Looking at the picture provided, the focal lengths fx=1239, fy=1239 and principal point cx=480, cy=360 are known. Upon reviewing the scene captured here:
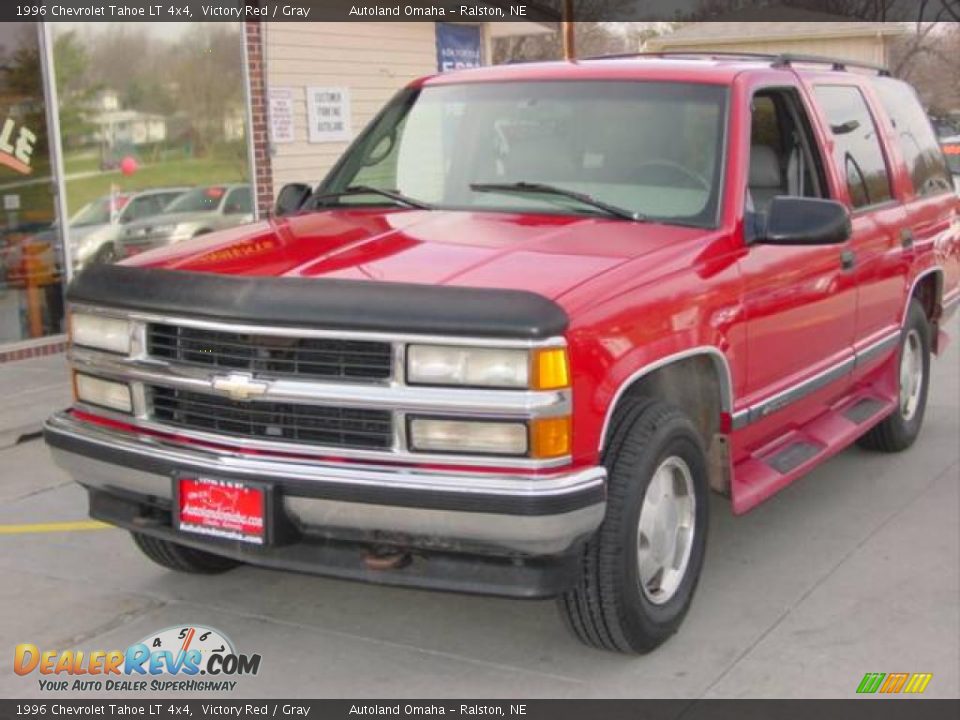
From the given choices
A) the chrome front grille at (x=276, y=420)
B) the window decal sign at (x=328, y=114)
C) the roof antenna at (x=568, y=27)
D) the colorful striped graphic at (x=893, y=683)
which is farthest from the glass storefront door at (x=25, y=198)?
the roof antenna at (x=568, y=27)

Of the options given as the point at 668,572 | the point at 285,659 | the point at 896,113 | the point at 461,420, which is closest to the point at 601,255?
the point at 461,420

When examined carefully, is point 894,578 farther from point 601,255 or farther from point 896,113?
point 896,113

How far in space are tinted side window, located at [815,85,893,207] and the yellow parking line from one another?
3769 millimetres

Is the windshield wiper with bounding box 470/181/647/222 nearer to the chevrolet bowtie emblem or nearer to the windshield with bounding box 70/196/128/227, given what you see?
the chevrolet bowtie emblem

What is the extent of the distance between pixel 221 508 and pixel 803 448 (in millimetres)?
2590

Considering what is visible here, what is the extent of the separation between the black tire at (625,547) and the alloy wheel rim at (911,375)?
2945 millimetres

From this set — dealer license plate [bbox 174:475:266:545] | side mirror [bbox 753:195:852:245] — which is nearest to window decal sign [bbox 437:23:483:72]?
side mirror [bbox 753:195:852:245]

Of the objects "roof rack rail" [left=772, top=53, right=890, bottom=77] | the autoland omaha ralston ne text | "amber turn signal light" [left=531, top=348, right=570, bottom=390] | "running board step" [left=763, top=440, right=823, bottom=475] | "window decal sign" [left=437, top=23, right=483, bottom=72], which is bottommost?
"running board step" [left=763, top=440, right=823, bottom=475]

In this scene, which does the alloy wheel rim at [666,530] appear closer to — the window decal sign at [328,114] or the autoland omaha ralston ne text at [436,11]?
the window decal sign at [328,114]

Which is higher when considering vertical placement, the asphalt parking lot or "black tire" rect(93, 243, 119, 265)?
"black tire" rect(93, 243, 119, 265)

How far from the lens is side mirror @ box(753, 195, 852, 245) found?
4492 mm

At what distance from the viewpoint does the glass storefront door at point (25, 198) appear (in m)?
9.18

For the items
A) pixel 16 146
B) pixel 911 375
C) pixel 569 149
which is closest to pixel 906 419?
pixel 911 375

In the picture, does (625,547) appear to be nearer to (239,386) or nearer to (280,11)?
(239,386)
